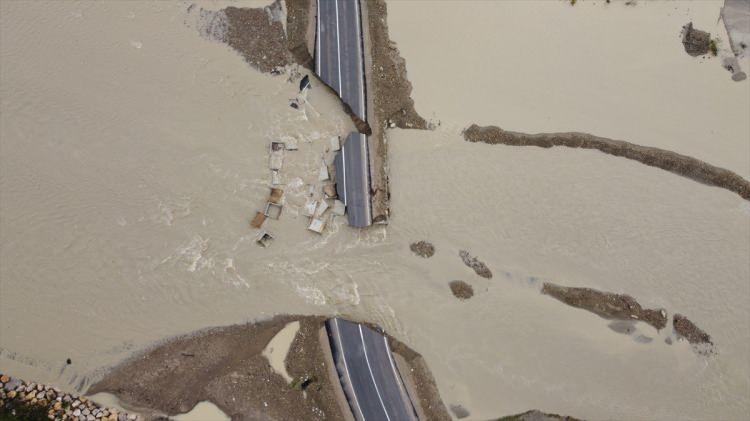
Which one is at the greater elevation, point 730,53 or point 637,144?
point 730,53

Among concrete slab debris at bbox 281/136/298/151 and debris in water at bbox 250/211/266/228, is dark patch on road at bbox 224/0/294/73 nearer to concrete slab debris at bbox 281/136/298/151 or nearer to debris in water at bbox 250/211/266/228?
concrete slab debris at bbox 281/136/298/151

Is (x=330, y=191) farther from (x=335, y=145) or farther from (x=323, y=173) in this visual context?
(x=335, y=145)

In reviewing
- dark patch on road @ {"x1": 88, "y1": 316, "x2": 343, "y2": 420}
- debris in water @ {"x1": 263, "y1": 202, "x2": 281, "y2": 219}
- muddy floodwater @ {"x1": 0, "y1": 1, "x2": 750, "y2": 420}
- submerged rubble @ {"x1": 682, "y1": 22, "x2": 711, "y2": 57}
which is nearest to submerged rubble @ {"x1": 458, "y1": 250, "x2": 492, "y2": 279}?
muddy floodwater @ {"x1": 0, "y1": 1, "x2": 750, "y2": 420}

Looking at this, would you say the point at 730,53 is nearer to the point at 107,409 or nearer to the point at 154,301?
the point at 154,301

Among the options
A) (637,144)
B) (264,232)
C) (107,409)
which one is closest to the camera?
(107,409)

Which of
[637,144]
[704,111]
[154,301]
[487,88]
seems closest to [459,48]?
[487,88]

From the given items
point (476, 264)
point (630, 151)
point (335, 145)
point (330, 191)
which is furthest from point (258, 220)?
point (630, 151)

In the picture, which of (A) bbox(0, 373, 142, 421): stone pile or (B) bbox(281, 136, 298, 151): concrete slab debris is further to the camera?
(B) bbox(281, 136, 298, 151): concrete slab debris
